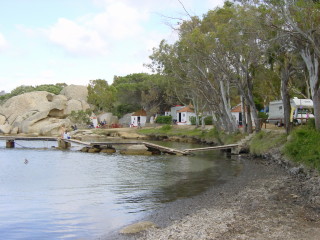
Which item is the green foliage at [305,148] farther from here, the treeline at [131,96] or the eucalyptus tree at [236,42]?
the treeline at [131,96]

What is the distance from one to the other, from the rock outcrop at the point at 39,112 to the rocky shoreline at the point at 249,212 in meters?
54.3

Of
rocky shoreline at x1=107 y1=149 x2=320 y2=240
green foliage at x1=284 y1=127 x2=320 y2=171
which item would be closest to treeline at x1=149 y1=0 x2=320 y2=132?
green foliage at x1=284 y1=127 x2=320 y2=171

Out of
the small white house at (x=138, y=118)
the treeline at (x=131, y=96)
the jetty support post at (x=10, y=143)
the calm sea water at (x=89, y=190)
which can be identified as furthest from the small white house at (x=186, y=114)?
the calm sea water at (x=89, y=190)

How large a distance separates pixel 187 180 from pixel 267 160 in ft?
28.3

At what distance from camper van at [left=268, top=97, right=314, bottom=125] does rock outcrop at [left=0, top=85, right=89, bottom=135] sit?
40330 mm

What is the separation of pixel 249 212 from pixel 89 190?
325 inches

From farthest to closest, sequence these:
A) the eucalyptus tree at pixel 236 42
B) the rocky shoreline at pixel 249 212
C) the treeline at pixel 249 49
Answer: the eucalyptus tree at pixel 236 42, the treeline at pixel 249 49, the rocky shoreline at pixel 249 212

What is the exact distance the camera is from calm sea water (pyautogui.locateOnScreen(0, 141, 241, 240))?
1152 cm

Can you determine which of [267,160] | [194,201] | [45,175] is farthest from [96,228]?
[267,160]

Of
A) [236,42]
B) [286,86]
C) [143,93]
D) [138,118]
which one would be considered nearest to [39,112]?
[138,118]

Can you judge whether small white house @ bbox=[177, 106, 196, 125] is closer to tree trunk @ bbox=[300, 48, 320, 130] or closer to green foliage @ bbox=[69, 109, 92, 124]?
green foliage @ bbox=[69, 109, 92, 124]

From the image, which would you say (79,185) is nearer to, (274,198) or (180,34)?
(274,198)

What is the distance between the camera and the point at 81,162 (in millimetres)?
28172

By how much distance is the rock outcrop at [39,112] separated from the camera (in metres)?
Result: 70.7
